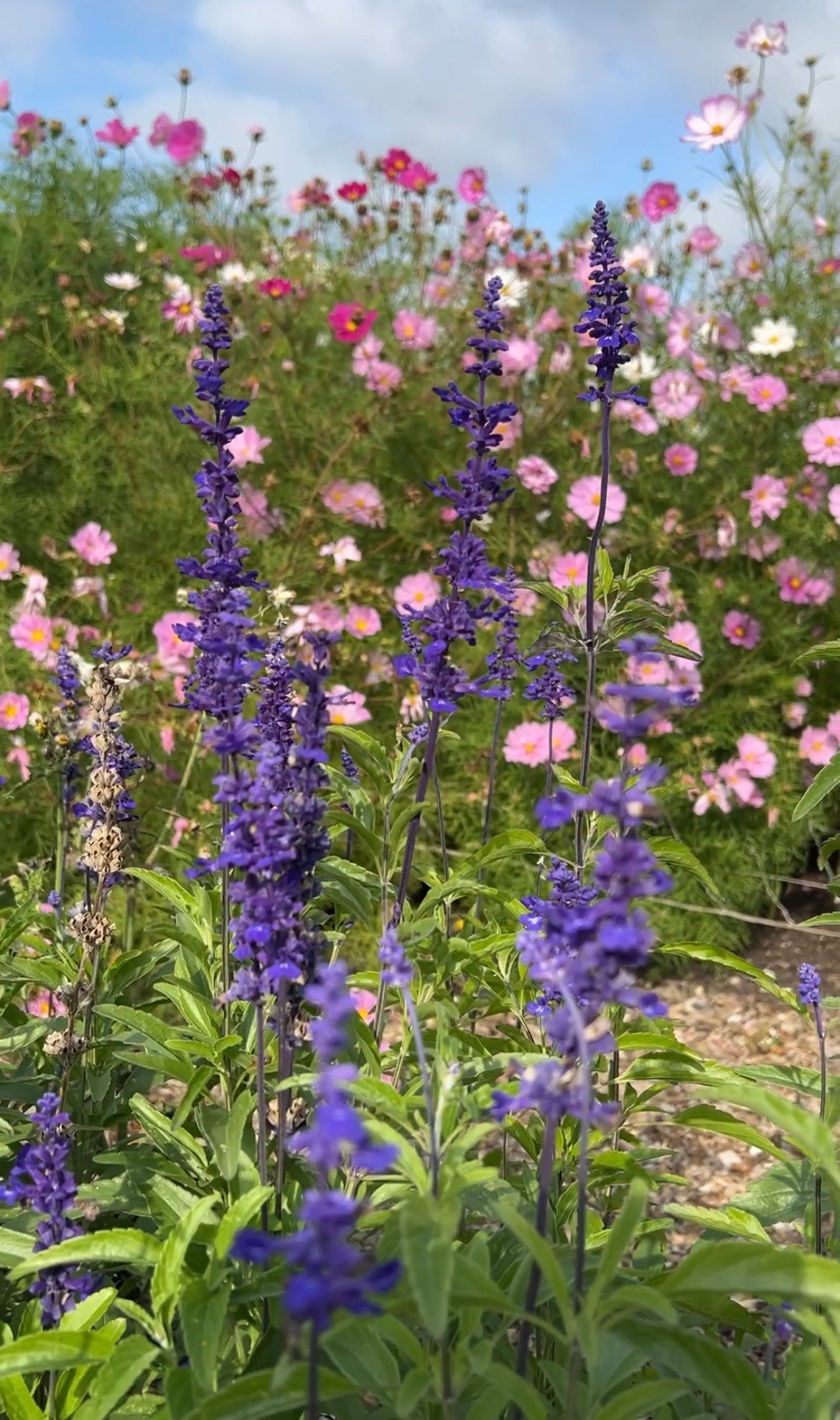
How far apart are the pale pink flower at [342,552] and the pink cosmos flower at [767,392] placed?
6.16 ft

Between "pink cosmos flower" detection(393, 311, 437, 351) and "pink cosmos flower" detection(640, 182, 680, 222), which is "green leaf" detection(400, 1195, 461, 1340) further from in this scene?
"pink cosmos flower" detection(640, 182, 680, 222)

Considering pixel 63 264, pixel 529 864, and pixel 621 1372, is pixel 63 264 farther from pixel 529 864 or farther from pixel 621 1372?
pixel 621 1372

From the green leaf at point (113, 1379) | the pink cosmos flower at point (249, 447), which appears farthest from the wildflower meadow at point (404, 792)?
the pink cosmos flower at point (249, 447)

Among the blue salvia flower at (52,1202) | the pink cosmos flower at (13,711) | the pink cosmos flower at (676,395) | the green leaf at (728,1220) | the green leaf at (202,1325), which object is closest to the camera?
the green leaf at (202,1325)

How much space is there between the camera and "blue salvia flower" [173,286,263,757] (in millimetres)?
1498

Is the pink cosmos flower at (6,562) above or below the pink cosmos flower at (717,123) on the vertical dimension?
below

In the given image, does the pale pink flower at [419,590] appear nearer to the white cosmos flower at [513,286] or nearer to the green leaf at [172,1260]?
the white cosmos flower at [513,286]

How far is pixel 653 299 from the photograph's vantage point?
18.0 feet

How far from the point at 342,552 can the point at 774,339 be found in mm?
2243

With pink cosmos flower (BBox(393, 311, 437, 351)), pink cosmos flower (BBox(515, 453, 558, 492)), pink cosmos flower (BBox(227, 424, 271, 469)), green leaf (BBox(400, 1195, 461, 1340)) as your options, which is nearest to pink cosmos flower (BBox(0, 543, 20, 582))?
pink cosmos flower (BBox(227, 424, 271, 469))

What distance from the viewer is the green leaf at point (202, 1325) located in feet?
4.35

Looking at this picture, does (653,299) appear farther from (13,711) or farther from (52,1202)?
(52,1202)

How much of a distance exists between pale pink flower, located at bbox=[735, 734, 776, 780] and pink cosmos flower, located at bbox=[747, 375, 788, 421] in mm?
1469

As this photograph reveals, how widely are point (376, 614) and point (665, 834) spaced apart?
1.57 meters
